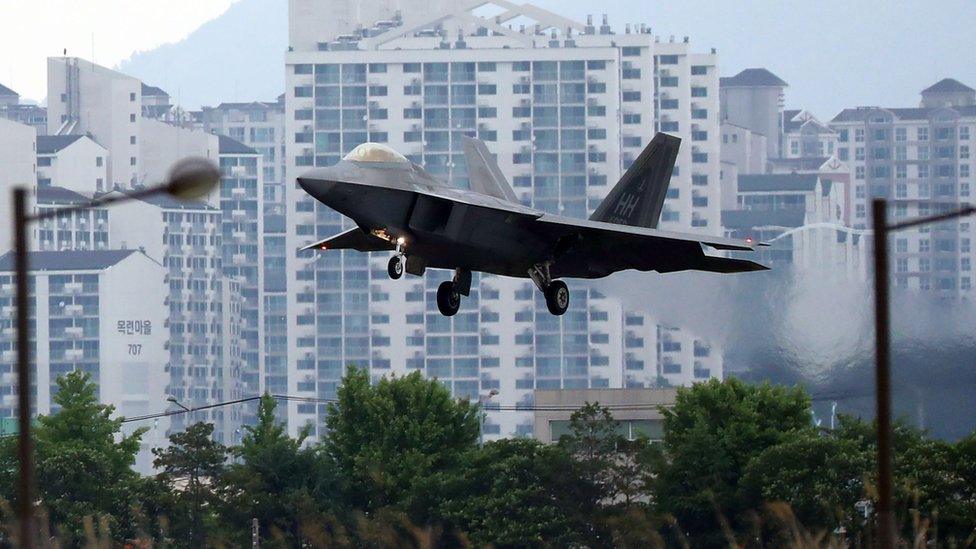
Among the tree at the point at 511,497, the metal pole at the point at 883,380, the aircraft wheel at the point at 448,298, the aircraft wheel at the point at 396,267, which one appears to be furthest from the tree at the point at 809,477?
the metal pole at the point at 883,380

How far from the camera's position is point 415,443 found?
85250 millimetres

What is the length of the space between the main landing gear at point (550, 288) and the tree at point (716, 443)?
3848 centimetres

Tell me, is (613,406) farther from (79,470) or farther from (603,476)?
(79,470)

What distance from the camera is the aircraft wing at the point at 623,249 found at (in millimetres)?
32938

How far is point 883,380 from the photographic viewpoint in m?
12.1

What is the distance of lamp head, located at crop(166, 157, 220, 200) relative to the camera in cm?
1153

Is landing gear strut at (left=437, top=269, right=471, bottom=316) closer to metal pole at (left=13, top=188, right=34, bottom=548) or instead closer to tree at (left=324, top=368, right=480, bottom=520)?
metal pole at (left=13, top=188, right=34, bottom=548)

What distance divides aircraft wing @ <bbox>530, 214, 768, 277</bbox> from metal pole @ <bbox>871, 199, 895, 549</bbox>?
19.9m

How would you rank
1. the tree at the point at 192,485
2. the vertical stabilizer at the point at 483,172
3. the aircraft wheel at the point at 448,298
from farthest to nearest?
1. the tree at the point at 192,485
2. the vertical stabilizer at the point at 483,172
3. the aircraft wheel at the point at 448,298

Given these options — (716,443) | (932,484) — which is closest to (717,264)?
(932,484)

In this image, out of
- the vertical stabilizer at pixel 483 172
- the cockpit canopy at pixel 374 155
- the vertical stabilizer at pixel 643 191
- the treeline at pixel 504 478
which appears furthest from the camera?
the treeline at pixel 504 478

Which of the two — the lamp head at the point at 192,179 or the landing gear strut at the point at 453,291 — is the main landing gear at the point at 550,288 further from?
the lamp head at the point at 192,179

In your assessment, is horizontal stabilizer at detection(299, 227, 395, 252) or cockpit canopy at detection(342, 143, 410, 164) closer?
cockpit canopy at detection(342, 143, 410, 164)

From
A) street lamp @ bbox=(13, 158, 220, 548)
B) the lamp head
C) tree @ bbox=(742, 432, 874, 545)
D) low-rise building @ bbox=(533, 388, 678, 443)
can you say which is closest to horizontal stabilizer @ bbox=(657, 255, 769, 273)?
street lamp @ bbox=(13, 158, 220, 548)
